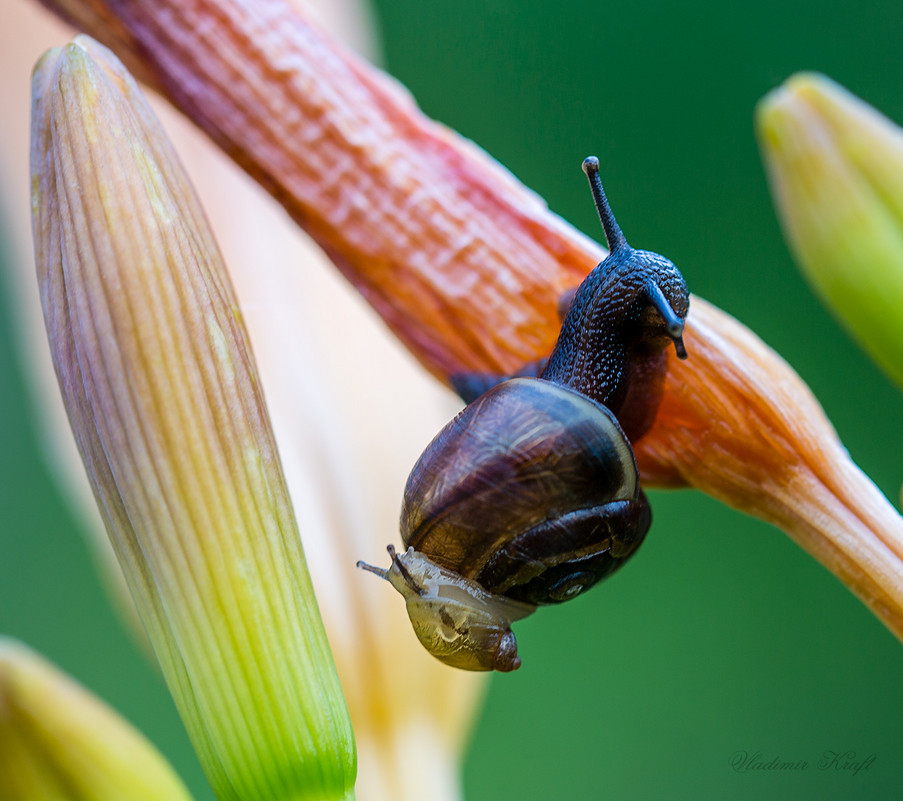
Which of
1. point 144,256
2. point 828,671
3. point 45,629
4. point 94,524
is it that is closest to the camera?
point 144,256

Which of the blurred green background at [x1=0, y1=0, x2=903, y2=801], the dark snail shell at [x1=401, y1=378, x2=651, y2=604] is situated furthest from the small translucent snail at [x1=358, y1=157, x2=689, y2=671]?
the blurred green background at [x1=0, y1=0, x2=903, y2=801]

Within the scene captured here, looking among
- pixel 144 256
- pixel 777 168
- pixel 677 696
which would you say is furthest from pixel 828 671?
pixel 144 256

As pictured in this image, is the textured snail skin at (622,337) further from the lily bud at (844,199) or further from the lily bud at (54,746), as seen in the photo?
the lily bud at (54,746)

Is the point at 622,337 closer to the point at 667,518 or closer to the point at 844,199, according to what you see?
the point at 844,199

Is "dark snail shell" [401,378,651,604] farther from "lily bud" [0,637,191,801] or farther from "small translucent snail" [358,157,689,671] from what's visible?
"lily bud" [0,637,191,801]

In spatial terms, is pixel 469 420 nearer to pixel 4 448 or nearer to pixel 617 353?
pixel 617 353

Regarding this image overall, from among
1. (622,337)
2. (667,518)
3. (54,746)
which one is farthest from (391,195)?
(667,518)

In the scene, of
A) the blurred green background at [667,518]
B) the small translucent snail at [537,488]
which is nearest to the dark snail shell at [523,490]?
the small translucent snail at [537,488]
